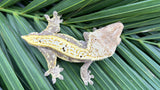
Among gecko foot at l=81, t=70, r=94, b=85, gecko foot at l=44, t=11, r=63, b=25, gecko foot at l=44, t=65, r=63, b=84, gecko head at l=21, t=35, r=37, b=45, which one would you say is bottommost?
gecko foot at l=81, t=70, r=94, b=85

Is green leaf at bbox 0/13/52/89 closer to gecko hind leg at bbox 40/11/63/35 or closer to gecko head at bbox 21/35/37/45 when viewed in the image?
gecko head at bbox 21/35/37/45

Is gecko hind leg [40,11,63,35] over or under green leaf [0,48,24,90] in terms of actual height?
over

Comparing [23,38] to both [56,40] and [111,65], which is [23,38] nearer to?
[56,40]

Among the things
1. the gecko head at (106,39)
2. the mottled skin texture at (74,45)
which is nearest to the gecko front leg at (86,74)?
the mottled skin texture at (74,45)

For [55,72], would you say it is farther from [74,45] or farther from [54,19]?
[54,19]

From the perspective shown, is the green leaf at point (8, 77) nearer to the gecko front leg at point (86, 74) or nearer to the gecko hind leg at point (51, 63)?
the gecko hind leg at point (51, 63)

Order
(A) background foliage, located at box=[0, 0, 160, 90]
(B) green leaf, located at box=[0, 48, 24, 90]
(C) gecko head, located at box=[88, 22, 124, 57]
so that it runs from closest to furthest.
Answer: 1. (B) green leaf, located at box=[0, 48, 24, 90]
2. (A) background foliage, located at box=[0, 0, 160, 90]
3. (C) gecko head, located at box=[88, 22, 124, 57]

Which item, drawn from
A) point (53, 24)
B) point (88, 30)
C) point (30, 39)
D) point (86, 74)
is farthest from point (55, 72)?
point (88, 30)

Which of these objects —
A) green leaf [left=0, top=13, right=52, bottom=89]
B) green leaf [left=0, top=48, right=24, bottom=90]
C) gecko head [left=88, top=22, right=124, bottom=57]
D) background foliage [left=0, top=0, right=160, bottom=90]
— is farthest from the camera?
gecko head [left=88, top=22, right=124, bottom=57]

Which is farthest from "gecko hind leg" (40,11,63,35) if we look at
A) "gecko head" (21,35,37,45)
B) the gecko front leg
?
the gecko front leg
